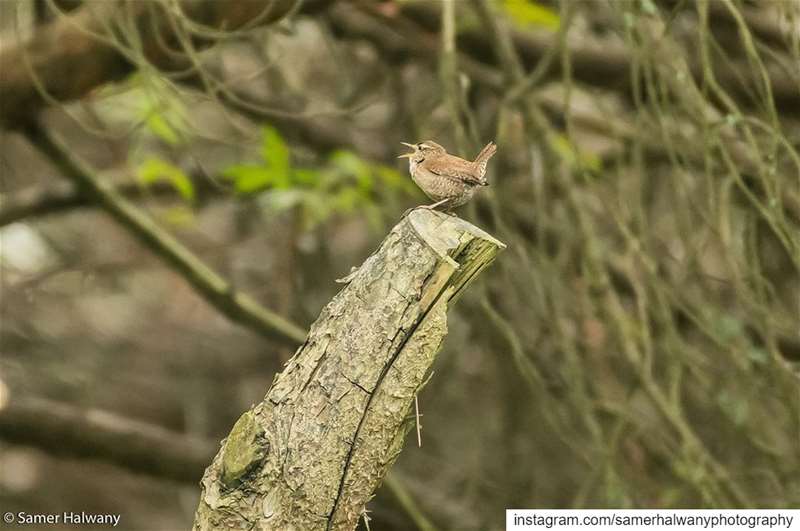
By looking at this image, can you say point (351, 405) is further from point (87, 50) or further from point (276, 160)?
point (87, 50)

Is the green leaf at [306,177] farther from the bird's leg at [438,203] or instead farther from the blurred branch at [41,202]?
the bird's leg at [438,203]

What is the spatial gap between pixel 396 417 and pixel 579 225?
182 centimetres

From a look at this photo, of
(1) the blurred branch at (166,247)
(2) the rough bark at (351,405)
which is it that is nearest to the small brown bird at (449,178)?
(2) the rough bark at (351,405)

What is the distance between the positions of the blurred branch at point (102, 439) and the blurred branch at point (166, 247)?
725 millimetres

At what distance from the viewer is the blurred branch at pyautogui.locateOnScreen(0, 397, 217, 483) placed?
4.69 m

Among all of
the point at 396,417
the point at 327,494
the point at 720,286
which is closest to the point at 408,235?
the point at 396,417

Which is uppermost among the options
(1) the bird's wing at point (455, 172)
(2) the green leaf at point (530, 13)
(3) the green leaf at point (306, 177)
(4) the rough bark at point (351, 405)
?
(2) the green leaf at point (530, 13)

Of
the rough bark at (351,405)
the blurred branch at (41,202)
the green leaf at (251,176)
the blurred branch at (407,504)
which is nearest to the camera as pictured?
the rough bark at (351,405)

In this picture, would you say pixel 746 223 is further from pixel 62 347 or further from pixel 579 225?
pixel 62 347

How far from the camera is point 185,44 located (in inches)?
138

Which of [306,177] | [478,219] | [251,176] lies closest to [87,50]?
[251,176]

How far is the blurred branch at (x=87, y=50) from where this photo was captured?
154 inches

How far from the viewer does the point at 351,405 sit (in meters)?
2.35

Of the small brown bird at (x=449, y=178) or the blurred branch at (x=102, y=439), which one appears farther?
the blurred branch at (x=102, y=439)
